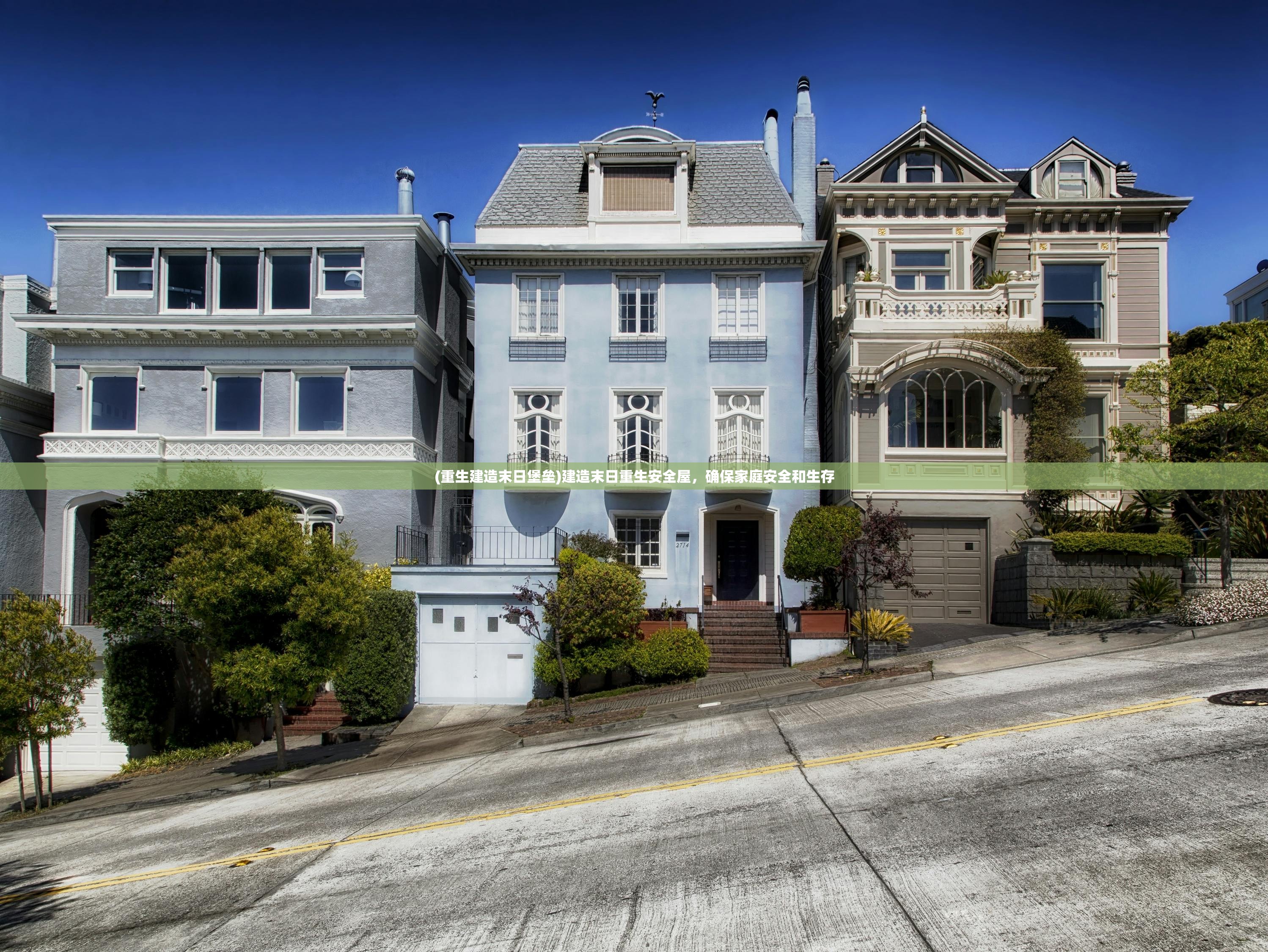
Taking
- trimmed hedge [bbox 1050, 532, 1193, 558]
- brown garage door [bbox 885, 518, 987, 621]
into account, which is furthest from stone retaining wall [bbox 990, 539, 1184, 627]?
brown garage door [bbox 885, 518, 987, 621]

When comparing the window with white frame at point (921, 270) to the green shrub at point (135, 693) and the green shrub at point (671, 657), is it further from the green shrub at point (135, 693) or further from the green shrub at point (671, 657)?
the green shrub at point (135, 693)

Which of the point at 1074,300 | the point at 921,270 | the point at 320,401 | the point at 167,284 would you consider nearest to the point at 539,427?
the point at 320,401

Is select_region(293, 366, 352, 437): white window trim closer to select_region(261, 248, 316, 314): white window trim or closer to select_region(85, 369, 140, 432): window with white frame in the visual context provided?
select_region(261, 248, 316, 314): white window trim

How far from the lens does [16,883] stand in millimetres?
10656

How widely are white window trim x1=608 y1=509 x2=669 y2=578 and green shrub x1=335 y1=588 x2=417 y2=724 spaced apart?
19.0 feet

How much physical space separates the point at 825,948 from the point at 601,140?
71.2 ft

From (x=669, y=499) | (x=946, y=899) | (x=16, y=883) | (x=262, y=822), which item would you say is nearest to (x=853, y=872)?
(x=946, y=899)

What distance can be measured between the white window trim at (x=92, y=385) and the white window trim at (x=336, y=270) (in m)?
5.09

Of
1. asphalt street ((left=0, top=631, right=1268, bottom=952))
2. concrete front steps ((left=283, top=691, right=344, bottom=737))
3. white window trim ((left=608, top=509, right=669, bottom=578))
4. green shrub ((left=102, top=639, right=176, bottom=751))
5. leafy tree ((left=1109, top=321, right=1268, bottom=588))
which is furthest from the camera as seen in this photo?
white window trim ((left=608, top=509, right=669, bottom=578))

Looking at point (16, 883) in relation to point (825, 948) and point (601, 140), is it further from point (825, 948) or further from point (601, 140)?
point (601, 140)

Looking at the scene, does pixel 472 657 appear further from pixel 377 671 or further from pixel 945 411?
pixel 945 411

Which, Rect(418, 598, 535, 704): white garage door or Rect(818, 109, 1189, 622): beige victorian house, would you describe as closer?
Rect(418, 598, 535, 704): white garage door

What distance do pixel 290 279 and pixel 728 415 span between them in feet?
39.8

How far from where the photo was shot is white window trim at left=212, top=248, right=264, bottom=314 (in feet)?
78.6
